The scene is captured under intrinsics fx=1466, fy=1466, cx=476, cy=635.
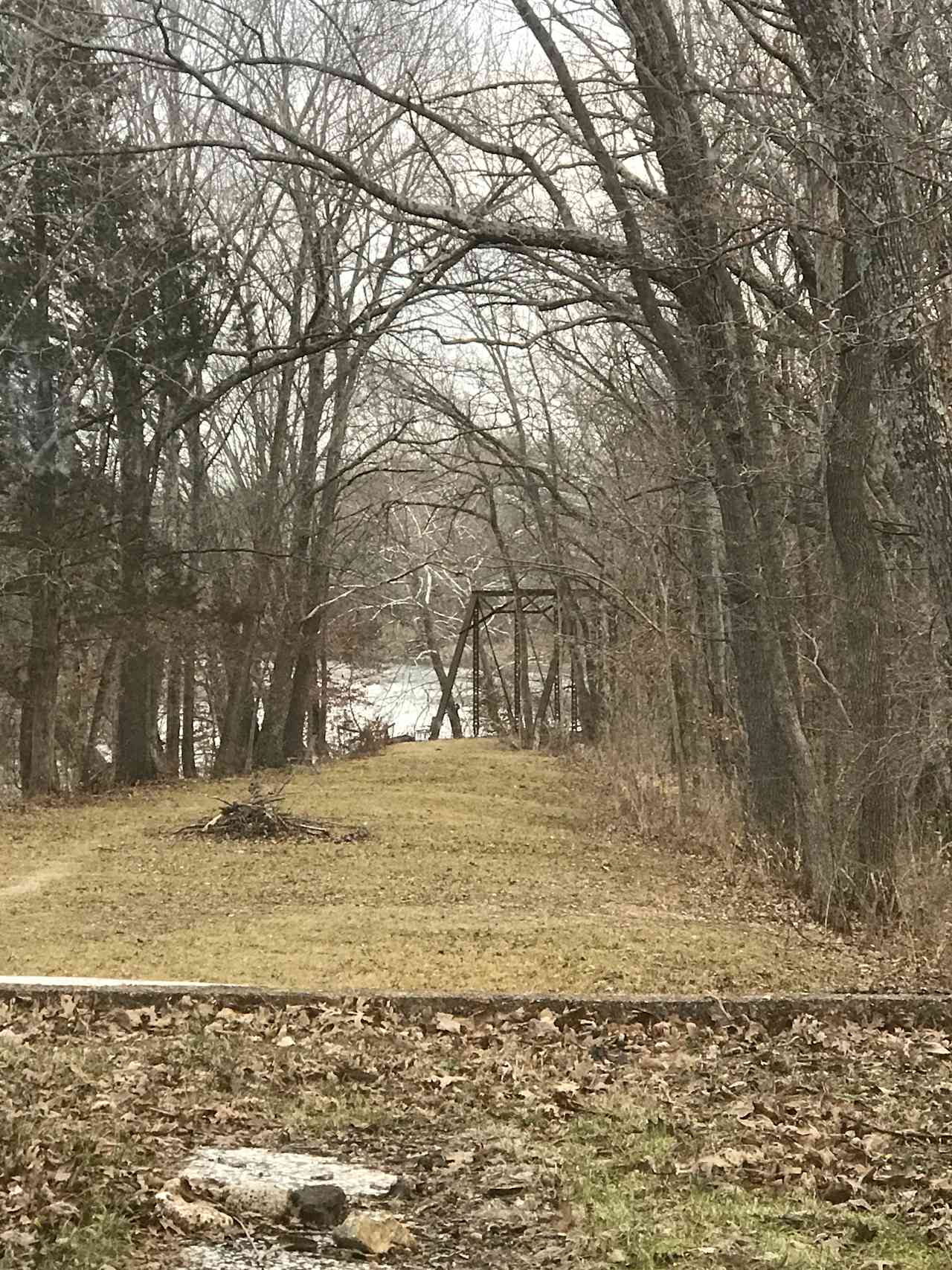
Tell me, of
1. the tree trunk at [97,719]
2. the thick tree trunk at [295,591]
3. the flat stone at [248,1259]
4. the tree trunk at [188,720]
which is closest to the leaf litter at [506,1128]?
the flat stone at [248,1259]

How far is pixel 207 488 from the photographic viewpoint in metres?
21.3

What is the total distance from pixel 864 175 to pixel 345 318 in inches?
496

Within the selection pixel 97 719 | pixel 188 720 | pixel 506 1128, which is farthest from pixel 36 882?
pixel 188 720

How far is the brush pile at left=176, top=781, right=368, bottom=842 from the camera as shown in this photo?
483 inches

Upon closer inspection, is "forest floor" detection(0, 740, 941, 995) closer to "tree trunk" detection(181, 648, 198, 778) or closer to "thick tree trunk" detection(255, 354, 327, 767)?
"thick tree trunk" detection(255, 354, 327, 767)

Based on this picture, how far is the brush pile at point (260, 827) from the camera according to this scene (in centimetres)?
1227

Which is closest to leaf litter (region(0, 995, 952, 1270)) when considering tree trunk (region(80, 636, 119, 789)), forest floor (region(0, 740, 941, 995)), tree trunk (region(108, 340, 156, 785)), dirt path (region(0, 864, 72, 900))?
forest floor (region(0, 740, 941, 995))

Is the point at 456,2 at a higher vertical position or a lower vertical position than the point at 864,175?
higher

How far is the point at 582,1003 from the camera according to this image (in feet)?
19.3

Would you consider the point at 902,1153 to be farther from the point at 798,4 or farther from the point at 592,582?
the point at 592,582

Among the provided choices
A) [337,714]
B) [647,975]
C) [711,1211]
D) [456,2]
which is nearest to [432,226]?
[456,2]

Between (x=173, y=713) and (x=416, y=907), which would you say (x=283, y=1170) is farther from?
(x=173, y=713)

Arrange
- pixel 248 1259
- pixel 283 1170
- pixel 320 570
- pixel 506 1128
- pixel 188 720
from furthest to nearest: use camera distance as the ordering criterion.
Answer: pixel 188 720, pixel 320 570, pixel 506 1128, pixel 283 1170, pixel 248 1259

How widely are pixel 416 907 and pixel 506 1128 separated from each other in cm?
443
